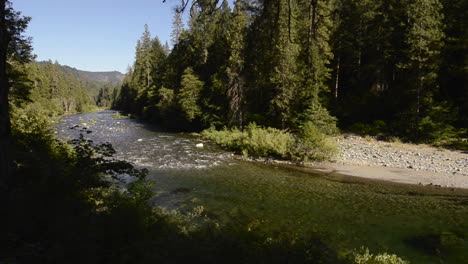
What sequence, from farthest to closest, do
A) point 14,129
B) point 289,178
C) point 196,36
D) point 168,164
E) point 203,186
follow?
1. point 196,36
2. point 168,164
3. point 289,178
4. point 203,186
5. point 14,129

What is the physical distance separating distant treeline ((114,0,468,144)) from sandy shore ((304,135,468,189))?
3554 millimetres

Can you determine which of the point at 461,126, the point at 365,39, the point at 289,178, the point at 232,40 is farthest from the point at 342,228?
the point at 365,39

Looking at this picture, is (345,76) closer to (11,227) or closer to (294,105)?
(294,105)

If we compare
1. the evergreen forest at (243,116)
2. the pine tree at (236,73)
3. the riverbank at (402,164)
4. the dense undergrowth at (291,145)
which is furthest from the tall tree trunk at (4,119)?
the pine tree at (236,73)

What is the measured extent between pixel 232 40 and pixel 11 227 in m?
27.9

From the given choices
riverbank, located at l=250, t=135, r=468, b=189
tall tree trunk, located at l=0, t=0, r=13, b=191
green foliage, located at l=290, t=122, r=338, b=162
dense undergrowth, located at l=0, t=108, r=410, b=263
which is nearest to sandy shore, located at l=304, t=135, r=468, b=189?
riverbank, located at l=250, t=135, r=468, b=189

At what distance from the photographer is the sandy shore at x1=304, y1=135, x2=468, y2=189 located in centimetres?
1489

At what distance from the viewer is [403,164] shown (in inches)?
693

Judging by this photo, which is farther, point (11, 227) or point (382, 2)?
point (382, 2)

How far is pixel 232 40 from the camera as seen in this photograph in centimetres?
2956

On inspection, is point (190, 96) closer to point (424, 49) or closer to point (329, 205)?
point (424, 49)

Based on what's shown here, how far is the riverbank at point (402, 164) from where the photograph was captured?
48.9ft

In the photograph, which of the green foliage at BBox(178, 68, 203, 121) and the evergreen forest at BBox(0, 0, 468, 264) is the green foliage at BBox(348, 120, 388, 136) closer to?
the evergreen forest at BBox(0, 0, 468, 264)

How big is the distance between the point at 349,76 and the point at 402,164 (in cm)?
2189
